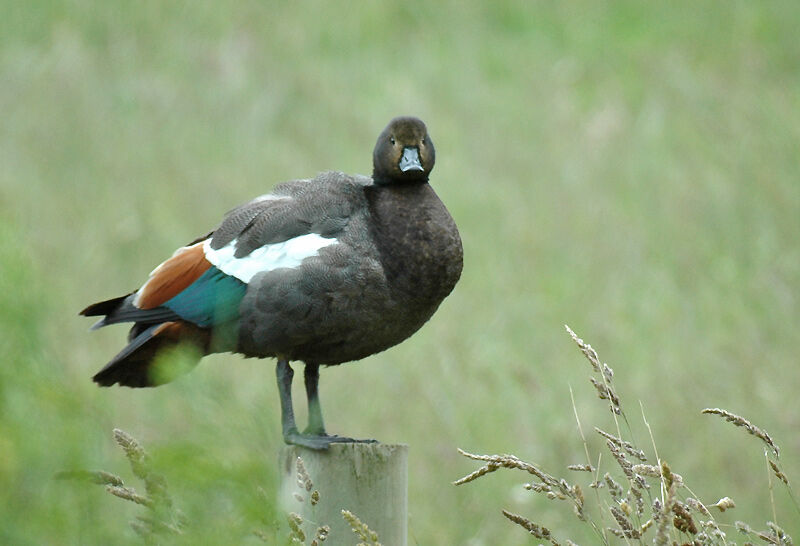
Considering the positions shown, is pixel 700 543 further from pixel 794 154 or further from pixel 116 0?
pixel 116 0

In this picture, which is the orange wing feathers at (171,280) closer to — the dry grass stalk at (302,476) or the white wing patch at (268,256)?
the white wing patch at (268,256)

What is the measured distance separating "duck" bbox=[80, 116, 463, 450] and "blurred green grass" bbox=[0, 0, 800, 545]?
45 centimetres

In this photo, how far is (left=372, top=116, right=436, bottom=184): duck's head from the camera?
3748 mm

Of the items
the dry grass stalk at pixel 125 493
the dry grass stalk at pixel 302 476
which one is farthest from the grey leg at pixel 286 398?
the dry grass stalk at pixel 125 493

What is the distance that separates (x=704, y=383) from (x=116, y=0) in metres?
8.44

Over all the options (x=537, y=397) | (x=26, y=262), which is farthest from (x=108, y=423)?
(x=537, y=397)

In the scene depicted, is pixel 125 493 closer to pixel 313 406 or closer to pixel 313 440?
pixel 313 440

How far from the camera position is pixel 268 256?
144 inches

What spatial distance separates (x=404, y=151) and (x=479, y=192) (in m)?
6.26

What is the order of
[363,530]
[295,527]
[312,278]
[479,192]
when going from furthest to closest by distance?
1. [479,192]
2. [312,278]
3. [363,530]
4. [295,527]

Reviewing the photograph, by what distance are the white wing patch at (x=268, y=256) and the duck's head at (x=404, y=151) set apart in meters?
0.35

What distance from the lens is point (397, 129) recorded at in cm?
375

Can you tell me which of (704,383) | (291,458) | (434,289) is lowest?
(291,458)

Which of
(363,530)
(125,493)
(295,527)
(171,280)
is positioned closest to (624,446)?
(363,530)
